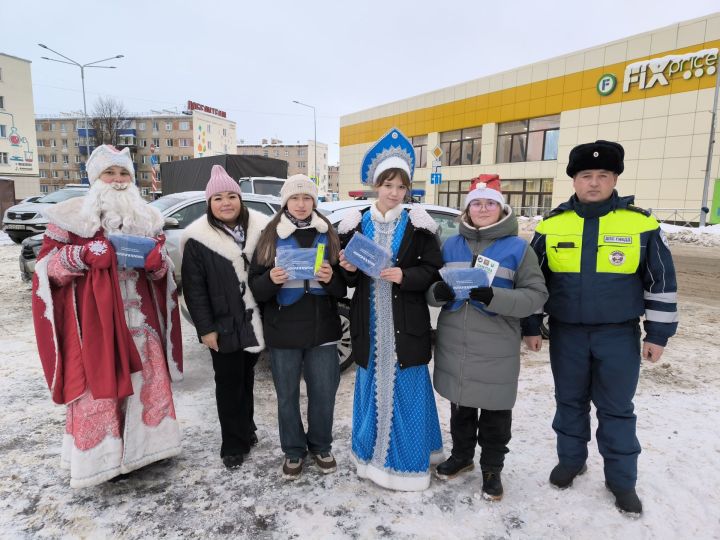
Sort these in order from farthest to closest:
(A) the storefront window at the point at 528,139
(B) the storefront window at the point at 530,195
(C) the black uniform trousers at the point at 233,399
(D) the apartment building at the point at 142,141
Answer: (D) the apartment building at the point at 142,141, (B) the storefront window at the point at 530,195, (A) the storefront window at the point at 528,139, (C) the black uniform trousers at the point at 233,399

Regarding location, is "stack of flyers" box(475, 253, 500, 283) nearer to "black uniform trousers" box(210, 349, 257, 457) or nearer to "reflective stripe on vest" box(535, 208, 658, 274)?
"reflective stripe on vest" box(535, 208, 658, 274)

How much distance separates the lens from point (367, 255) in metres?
2.33

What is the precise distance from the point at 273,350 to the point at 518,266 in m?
1.51

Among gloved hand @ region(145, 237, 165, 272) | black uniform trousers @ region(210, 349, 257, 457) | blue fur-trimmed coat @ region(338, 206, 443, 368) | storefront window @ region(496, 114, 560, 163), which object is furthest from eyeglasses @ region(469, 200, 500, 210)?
storefront window @ region(496, 114, 560, 163)

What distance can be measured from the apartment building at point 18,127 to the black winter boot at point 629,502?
3509 centimetres

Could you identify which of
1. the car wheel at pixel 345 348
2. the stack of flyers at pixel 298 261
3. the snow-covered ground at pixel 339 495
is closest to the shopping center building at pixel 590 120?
the snow-covered ground at pixel 339 495

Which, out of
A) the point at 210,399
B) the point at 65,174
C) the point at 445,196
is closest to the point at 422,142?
the point at 445,196

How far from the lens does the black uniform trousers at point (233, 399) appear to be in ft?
8.93

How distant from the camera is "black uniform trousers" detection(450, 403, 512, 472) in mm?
2477

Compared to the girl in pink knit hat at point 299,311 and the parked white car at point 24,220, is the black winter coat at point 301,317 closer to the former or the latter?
the girl in pink knit hat at point 299,311

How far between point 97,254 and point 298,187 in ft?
3.71

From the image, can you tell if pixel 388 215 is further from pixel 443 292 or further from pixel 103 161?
pixel 103 161

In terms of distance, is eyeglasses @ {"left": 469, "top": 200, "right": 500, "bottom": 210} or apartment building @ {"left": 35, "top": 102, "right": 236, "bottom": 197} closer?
eyeglasses @ {"left": 469, "top": 200, "right": 500, "bottom": 210}

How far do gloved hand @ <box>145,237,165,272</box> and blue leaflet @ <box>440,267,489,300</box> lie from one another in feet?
5.24
